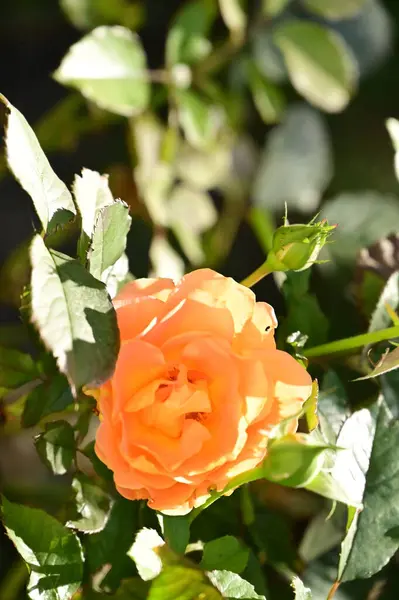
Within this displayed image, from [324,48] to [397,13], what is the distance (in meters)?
0.26

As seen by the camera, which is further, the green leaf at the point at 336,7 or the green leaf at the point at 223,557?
the green leaf at the point at 336,7

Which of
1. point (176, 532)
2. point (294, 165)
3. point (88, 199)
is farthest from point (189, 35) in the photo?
point (176, 532)

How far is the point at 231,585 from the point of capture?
30cm

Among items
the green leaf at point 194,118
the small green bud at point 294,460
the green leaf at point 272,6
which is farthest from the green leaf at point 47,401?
the green leaf at point 272,6

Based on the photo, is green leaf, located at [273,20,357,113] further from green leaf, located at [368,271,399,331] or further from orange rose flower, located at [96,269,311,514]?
orange rose flower, located at [96,269,311,514]

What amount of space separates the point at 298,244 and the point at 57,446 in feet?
0.50

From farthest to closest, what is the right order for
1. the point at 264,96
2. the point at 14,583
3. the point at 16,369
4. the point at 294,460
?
1. the point at 264,96
2. the point at 14,583
3. the point at 16,369
4. the point at 294,460

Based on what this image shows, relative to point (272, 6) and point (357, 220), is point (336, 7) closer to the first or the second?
point (272, 6)

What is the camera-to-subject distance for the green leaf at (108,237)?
0.95ft

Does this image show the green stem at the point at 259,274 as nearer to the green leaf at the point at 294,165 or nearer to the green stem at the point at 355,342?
the green stem at the point at 355,342

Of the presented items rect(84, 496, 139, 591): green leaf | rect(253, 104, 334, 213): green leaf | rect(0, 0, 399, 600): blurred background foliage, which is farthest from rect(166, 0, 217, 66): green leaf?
rect(84, 496, 139, 591): green leaf

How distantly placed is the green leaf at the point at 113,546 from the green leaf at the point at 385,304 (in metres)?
0.17

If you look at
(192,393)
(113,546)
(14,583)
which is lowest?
(14,583)

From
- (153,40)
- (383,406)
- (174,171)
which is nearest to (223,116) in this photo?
(174,171)
